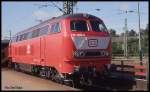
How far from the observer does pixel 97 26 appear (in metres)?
19.9

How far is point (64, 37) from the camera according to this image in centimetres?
1892

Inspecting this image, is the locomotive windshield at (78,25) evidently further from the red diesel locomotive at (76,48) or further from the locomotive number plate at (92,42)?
the locomotive number plate at (92,42)

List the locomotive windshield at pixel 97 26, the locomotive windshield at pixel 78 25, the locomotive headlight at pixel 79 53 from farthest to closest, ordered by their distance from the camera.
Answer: the locomotive windshield at pixel 97 26
the locomotive windshield at pixel 78 25
the locomotive headlight at pixel 79 53

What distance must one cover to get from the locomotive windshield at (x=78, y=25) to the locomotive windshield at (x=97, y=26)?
0.39 meters

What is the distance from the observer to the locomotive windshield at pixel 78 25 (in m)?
19.3

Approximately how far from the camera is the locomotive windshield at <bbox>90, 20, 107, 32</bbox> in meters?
19.6

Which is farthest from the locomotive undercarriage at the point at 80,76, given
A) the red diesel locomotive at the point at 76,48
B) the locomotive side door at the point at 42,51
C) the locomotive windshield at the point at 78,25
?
the locomotive windshield at the point at 78,25

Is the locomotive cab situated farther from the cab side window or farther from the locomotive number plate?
the cab side window

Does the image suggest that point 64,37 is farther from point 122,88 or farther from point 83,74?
point 122,88

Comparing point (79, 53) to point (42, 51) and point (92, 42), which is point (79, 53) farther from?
point (42, 51)

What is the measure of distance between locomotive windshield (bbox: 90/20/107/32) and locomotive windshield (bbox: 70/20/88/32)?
391 mm

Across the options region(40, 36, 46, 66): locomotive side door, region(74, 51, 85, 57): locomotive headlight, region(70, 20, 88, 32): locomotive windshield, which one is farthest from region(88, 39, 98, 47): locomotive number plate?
region(40, 36, 46, 66): locomotive side door

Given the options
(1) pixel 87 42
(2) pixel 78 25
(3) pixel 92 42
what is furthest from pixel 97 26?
(1) pixel 87 42

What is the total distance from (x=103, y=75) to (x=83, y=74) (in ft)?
3.95
